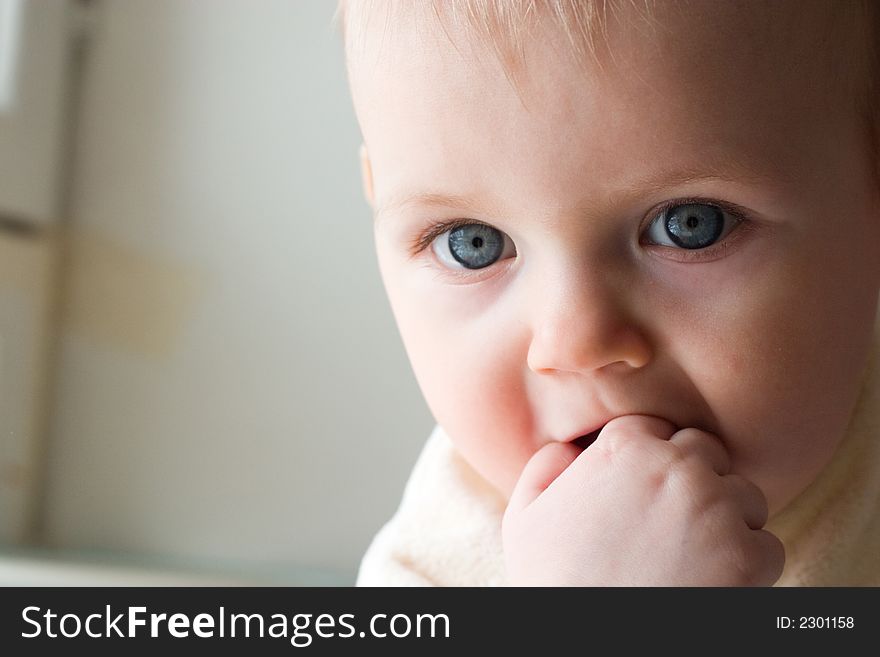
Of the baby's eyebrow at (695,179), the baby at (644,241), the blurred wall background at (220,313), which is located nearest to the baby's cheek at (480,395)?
the baby at (644,241)

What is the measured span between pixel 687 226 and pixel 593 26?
0.35 ft

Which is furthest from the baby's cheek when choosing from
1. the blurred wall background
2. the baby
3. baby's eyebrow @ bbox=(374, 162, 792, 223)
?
the blurred wall background

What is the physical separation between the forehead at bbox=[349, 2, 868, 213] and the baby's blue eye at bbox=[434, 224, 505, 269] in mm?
51

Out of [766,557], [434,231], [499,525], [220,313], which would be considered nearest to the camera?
[766,557]

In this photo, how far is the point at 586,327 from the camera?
0.48 m

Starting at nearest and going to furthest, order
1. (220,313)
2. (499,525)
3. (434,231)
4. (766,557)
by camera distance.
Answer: (766,557) → (434,231) → (499,525) → (220,313)

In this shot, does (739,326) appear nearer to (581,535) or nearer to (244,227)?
(581,535)

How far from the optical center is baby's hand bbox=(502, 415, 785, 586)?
0.46 meters

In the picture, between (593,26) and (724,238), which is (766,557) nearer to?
(724,238)

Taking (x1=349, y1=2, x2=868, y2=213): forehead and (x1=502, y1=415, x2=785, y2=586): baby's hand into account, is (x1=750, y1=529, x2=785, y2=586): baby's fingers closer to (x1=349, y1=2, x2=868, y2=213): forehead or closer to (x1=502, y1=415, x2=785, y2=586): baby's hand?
(x1=502, y1=415, x2=785, y2=586): baby's hand

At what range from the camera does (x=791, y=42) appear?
0.48m

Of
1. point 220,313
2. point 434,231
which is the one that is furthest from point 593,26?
point 220,313

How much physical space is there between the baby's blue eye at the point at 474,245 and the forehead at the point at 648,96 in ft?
0.17

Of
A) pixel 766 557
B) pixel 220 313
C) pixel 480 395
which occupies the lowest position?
pixel 766 557
